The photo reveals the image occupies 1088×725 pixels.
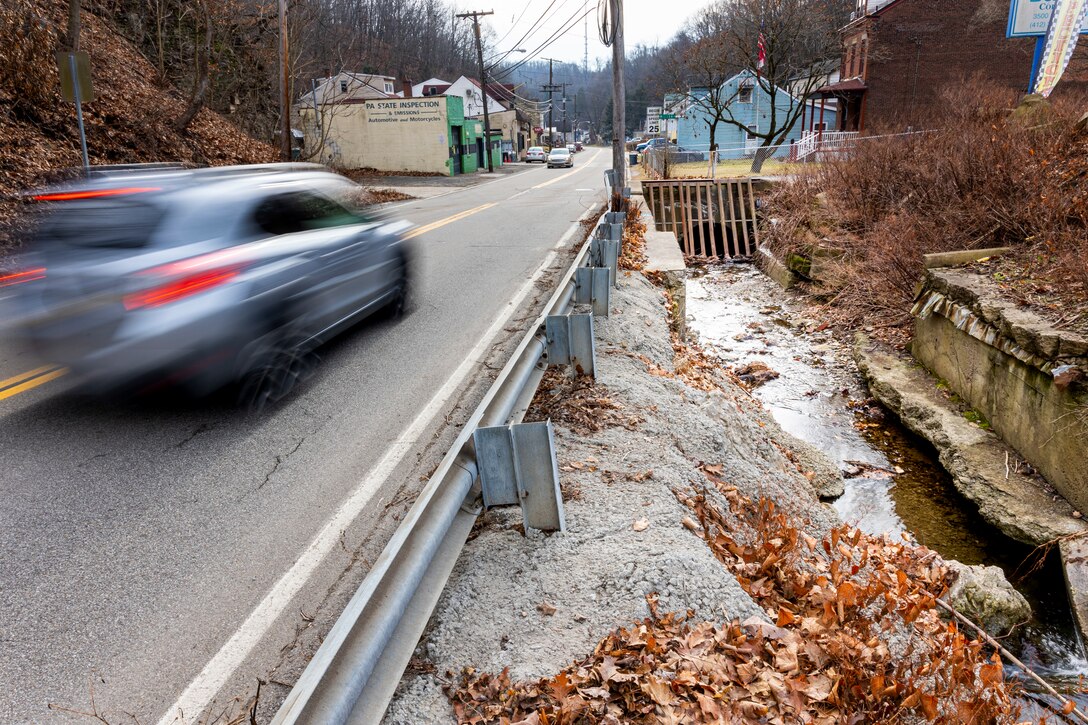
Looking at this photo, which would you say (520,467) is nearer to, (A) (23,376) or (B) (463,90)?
(A) (23,376)

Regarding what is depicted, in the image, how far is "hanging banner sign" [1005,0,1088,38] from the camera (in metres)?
32.2

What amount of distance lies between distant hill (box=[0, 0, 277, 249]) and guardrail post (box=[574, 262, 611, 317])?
9780mm

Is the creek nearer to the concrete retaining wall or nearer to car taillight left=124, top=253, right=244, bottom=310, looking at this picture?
the concrete retaining wall

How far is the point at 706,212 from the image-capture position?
24.6 metres

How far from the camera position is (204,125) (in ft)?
79.4

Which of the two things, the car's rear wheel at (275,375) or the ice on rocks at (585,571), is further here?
the car's rear wheel at (275,375)

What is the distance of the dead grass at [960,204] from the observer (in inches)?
412

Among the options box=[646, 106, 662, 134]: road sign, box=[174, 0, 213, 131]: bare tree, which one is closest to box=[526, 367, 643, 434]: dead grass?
box=[174, 0, 213, 131]: bare tree

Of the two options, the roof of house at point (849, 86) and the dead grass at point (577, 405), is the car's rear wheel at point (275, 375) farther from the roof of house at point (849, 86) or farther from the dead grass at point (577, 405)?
the roof of house at point (849, 86)

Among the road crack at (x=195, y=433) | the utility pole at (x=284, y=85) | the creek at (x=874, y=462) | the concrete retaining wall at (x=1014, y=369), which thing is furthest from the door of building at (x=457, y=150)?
the road crack at (x=195, y=433)

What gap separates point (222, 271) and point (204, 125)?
22.2 metres

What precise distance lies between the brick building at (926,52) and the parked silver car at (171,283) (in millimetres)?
40520

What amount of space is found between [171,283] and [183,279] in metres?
0.08

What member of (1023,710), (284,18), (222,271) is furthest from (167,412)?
(284,18)
